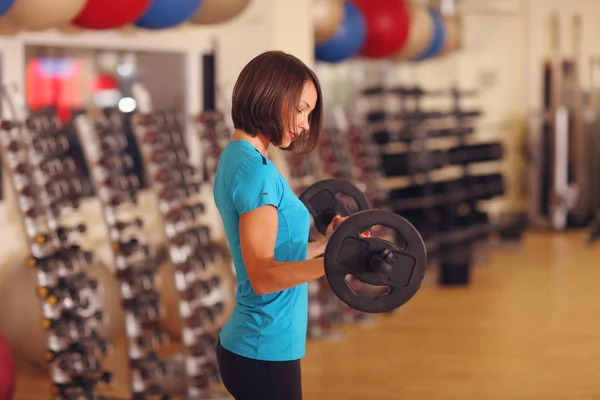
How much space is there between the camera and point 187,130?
639 centimetres

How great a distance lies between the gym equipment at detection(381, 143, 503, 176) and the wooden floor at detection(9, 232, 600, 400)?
954 mm

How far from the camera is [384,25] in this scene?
6.77 meters

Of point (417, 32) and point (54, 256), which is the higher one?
point (417, 32)

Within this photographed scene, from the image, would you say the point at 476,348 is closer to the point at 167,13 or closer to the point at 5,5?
the point at 167,13

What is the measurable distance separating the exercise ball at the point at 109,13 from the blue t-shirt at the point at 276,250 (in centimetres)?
238

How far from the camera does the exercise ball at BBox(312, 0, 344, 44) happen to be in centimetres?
599

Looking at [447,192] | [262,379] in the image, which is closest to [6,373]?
[262,379]

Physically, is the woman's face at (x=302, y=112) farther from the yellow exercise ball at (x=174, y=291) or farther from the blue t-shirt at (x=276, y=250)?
the yellow exercise ball at (x=174, y=291)

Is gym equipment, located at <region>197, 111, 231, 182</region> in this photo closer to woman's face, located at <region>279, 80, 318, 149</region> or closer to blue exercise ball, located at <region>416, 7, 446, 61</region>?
woman's face, located at <region>279, 80, 318, 149</region>

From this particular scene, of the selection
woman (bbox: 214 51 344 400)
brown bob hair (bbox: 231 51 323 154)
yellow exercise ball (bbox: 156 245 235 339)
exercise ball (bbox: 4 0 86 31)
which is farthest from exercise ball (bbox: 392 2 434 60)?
brown bob hair (bbox: 231 51 323 154)

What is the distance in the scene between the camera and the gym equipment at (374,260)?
1891mm

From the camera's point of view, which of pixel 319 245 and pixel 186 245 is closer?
pixel 319 245

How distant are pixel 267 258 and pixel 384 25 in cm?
510

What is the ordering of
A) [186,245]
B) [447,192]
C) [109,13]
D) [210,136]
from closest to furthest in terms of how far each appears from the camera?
1. [109,13]
2. [186,245]
3. [210,136]
4. [447,192]
